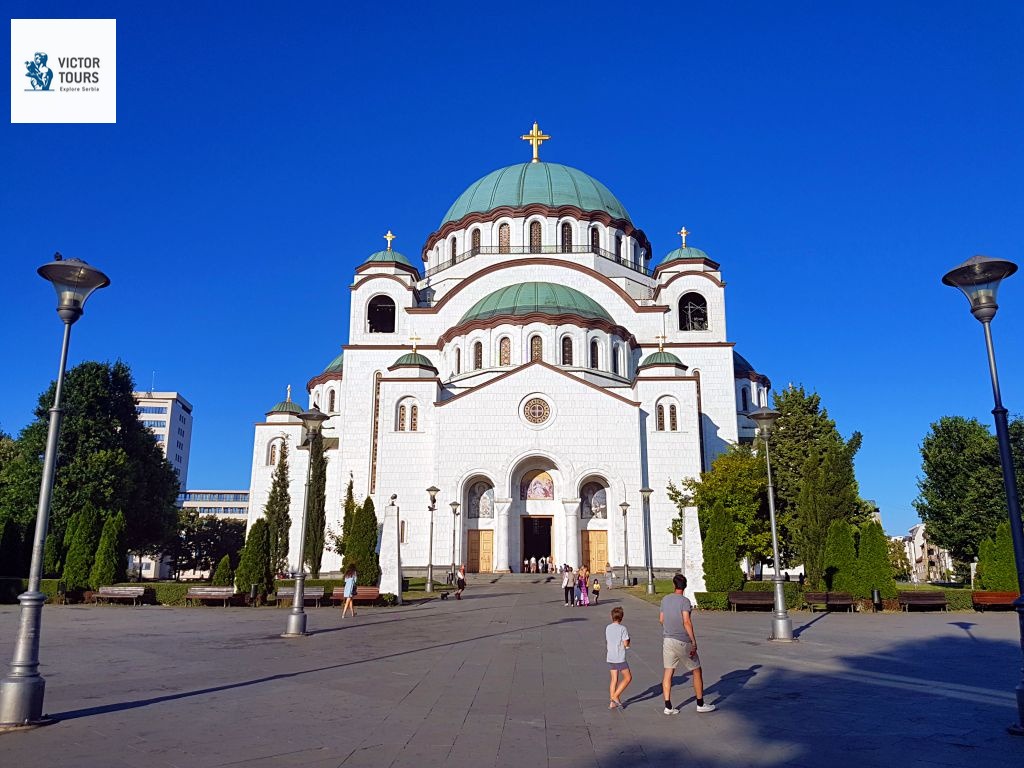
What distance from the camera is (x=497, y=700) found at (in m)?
8.28

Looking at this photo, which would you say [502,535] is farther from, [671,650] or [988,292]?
[988,292]

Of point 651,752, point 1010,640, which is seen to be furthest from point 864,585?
point 651,752

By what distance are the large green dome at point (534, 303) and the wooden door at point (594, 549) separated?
36.8ft

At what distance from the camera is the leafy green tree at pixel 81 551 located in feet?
82.3

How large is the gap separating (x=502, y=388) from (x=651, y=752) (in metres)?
30.1

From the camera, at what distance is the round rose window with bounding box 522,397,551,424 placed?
3594 centimetres

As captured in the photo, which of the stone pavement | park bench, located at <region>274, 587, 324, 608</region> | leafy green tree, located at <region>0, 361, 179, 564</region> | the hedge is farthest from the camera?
leafy green tree, located at <region>0, 361, 179, 564</region>

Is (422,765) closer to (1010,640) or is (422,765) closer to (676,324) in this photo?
(1010,640)

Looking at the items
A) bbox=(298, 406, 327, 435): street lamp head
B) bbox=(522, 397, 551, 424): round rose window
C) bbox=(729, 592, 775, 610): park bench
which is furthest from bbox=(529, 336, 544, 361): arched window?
bbox=(298, 406, 327, 435): street lamp head

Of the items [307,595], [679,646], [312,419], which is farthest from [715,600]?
[679,646]

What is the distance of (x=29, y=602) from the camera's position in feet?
24.5

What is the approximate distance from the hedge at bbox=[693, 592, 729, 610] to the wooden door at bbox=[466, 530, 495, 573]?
15.0 m

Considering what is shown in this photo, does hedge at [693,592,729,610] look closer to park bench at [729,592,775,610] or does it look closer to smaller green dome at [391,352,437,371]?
park bench at [729,592,775,610]

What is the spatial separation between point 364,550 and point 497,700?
16665 mm
